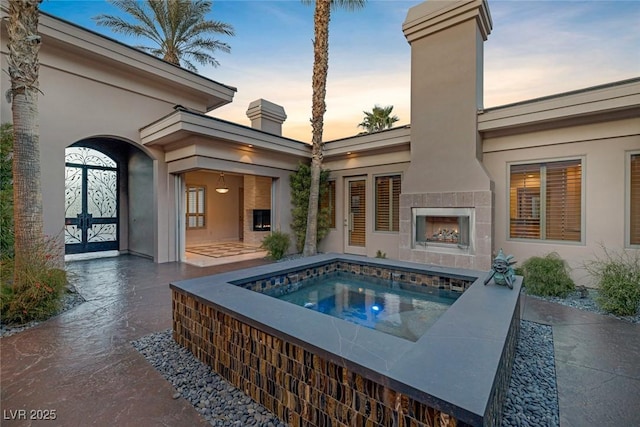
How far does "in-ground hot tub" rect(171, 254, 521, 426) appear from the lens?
1.54 m

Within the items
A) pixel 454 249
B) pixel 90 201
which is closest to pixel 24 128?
pixel 90 201

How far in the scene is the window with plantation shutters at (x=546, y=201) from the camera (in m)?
6.26

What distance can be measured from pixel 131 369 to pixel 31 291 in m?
2.49

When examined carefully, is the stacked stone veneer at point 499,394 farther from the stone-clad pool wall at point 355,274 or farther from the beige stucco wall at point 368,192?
the beige stucco wall at point 368,192

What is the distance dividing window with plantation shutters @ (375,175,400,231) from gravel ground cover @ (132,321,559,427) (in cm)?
569

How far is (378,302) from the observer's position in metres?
4.46

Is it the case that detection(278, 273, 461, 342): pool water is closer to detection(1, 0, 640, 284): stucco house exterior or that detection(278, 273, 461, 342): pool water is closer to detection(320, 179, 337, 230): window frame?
detection(1, 0, 640, 284): stucco house exterior

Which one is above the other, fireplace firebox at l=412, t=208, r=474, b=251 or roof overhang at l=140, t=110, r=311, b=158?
roof overhang at l=140, t=110, r=311, b=158


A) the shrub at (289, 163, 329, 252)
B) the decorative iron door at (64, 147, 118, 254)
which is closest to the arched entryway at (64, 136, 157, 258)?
the decorative iron door at (64, 147, 118, 254)

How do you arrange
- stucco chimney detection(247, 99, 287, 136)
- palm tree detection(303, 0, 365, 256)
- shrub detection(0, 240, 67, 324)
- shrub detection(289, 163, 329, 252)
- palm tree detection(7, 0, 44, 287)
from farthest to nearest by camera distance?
stucco chimney detection(247, 99, 287, 136), shrub detection(289, 163, 329, 252), palm tree detection(303, 0, 365, 256), palm tree detection(7, 0, 44, 287), shrub detection(0, 240, 67, 324)

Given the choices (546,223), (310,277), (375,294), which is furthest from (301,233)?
(546,223)

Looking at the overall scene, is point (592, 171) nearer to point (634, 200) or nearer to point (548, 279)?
point (634, 200)

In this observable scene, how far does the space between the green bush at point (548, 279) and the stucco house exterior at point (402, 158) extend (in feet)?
3.60

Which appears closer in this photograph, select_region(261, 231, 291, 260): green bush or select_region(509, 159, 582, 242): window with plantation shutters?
select_region(509, 159, 582, 242): window with plantation shutters
